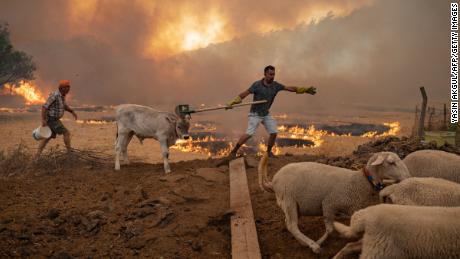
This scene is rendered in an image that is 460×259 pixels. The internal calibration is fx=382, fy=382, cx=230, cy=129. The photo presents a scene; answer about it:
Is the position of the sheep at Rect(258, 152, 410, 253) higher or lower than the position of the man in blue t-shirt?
lower

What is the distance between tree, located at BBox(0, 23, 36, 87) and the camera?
2880cm

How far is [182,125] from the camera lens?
9.58m

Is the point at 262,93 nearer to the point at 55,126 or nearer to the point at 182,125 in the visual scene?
the point at 182,125

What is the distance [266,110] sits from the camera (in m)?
9.64

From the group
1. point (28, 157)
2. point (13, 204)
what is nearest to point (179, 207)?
point (13, 204)

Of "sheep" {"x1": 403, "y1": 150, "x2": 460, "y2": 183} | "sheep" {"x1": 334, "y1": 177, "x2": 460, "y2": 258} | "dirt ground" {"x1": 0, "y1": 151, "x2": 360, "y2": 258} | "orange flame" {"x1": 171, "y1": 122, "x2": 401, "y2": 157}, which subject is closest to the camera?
"sheep" {"x1": 334, "y1": 177, "x2": 460, "y2": 258}

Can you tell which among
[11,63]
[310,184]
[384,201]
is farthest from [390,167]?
[11,63]

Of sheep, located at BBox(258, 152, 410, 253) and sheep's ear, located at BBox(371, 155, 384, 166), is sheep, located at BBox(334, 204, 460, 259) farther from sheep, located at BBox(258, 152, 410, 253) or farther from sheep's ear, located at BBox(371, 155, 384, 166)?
sheep, located at BBox(258, 152, 410, 253)

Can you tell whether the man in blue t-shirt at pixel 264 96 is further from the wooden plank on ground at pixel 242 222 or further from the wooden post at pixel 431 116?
the wooden post at pixel 431 116

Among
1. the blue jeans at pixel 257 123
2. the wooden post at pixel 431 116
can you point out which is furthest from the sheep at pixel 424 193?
the wooden post at pixel 431 116

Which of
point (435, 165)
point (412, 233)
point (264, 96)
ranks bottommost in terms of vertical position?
point (412, 233)

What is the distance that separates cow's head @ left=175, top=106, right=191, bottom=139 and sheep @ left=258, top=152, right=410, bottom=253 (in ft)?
14.7

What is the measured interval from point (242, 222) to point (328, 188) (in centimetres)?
142

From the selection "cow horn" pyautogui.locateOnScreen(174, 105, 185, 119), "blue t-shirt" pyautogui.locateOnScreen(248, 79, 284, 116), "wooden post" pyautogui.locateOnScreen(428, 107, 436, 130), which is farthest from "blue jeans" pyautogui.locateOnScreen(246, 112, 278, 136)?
"wooden post" pyautogui.locateOnScreen(428, 107, 436, 130)
